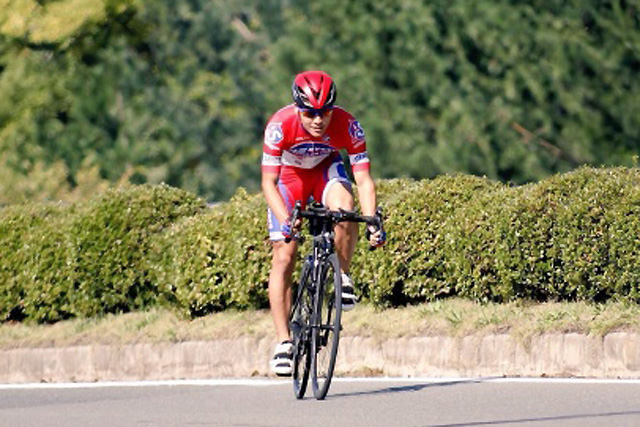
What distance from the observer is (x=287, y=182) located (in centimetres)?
1095

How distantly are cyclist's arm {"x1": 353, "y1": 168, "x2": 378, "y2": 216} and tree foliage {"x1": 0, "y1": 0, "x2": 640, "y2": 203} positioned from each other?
1414cm

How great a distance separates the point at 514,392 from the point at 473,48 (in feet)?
51.9

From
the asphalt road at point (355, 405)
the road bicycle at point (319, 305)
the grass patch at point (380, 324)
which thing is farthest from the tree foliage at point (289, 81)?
the road bicycle at point (319, 305)

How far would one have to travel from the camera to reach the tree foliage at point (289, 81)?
2448cm

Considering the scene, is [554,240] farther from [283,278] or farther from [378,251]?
[283,278]

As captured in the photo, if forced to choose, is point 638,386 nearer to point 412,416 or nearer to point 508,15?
point 412,416

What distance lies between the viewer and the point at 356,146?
34.8 feet

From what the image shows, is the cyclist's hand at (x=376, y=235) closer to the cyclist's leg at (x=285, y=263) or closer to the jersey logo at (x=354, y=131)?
the jersey logo at (x=354, y=131)

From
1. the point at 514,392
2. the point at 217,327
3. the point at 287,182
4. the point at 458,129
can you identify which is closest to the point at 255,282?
the point at 217,327

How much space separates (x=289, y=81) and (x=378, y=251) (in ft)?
51.0

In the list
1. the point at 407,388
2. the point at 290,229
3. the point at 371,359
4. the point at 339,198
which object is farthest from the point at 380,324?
the point at 290,229

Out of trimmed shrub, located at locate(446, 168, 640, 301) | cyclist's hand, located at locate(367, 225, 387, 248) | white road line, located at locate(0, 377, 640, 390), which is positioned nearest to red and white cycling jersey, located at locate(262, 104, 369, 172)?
cyclist's hand, located at locate(367, 225, 387, 248)

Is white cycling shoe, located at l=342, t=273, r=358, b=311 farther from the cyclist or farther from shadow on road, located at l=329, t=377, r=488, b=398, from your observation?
shadow on road, located at l=329, t=377, r=488, b=398

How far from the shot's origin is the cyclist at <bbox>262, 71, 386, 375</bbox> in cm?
1016
